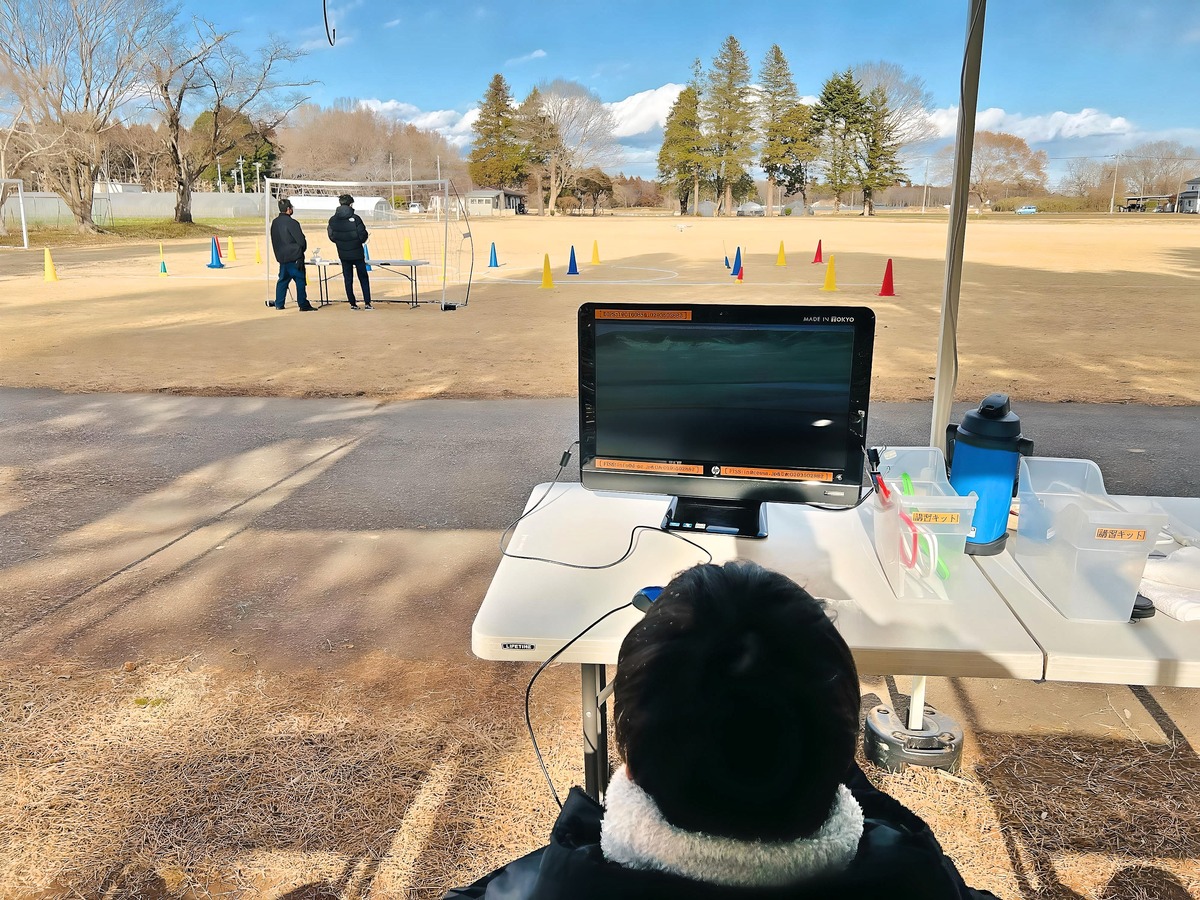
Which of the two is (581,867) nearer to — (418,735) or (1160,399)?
(418,735)

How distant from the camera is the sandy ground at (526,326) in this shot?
307 inches

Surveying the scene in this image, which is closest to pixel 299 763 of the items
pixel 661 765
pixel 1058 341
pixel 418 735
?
pixel 418 735

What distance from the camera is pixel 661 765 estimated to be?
2.45 ft

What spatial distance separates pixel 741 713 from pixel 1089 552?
1.24 metres

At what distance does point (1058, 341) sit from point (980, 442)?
9232mm

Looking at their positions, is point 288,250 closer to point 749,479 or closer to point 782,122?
point 749,479

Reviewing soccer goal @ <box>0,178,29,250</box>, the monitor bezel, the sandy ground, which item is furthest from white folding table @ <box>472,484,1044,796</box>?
soccer goal @ <box>0,178,29,250</box>

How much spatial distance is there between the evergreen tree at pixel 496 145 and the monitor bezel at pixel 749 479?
70781 millimetres

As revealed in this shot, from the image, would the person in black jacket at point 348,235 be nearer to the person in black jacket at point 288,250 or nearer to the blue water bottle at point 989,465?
the person in black jacket at point 288,250

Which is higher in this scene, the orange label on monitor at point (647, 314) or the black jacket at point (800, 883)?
the orange label on monitor at point (647, 314)

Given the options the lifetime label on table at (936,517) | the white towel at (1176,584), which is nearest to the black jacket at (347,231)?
the lifetime label on table at (936,517)

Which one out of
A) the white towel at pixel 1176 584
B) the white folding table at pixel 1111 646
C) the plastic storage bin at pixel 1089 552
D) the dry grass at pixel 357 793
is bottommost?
the dry grass at pixel 357 793

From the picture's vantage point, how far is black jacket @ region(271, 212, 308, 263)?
1159 centimetres

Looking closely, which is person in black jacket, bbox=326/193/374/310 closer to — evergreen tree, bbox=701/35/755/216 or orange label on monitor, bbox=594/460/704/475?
orange label on monitor, bbox=594/460/704/475
